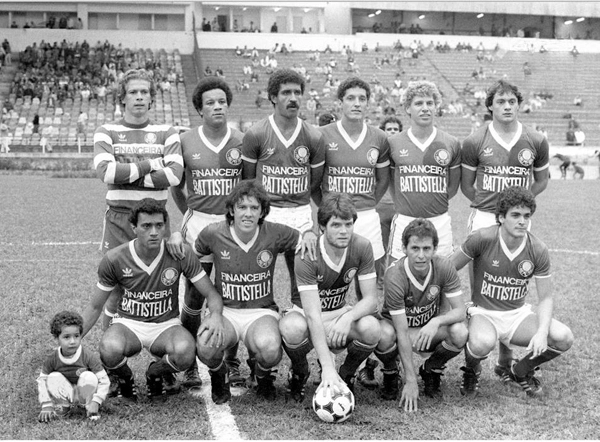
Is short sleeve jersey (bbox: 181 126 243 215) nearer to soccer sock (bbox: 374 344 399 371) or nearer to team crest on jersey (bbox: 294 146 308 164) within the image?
team crest on jersey (bbox: 294 146 308 164)

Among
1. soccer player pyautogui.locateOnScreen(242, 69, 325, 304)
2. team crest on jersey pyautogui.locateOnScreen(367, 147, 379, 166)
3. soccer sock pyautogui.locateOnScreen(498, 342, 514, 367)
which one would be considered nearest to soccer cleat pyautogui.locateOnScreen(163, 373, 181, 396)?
soccer player pyautogui.locateOnScreen(242, 69, 325, 304)

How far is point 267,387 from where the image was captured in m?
4.34

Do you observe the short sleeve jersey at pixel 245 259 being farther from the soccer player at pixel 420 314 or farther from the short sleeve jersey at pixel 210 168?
the soccer player at pixel 420 314

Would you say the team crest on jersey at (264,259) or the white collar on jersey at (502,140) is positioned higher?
the white collar on jersey at (502,140)

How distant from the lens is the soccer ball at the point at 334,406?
3936 millimetres

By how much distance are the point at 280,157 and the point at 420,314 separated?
4.75 feet

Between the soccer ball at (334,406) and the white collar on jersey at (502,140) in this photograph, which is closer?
the soccer ball at (334,406)

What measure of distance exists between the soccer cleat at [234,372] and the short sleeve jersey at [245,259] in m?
0.47

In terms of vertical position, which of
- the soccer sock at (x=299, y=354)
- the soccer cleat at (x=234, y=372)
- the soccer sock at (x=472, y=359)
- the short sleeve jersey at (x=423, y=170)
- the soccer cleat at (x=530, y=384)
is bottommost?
the soccer cleat at (x=530, y=384)

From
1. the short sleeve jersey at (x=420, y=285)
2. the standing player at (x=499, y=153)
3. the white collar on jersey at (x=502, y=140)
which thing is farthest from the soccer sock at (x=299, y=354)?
the white collar on jersey at (x=502, y=140)

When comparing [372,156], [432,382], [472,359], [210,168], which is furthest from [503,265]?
[210,168]

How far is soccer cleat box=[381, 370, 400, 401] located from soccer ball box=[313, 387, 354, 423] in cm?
46

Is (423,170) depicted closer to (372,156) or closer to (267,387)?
(372,156)

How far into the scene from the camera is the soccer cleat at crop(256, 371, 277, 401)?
4316 mm
